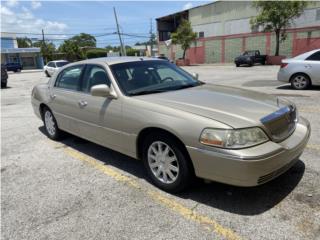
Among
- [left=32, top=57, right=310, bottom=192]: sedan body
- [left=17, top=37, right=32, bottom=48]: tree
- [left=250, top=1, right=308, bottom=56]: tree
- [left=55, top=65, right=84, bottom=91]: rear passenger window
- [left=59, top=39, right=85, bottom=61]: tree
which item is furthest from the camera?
[left=17, top=37, right=32, bottom=48]: tree

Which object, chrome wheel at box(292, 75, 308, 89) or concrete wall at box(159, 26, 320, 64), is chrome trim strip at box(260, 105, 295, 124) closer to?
chrome wheel at box(292, 75, 308, 89)

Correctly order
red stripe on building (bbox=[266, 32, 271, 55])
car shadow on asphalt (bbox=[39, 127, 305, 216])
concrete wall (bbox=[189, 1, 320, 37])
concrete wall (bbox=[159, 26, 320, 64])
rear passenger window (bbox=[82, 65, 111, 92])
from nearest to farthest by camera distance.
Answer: car shadow on asphalt (bbox=[39, 127, 305, 216])
rear passenger window (bbox=[82, 65, 111, 92])
concrete wall (bbox=[159, 26, 320, 64])
red stripe on building (bbox=[266, 32, 271, 55])
concrete wall (bbox=[189, 1, 320, 37])

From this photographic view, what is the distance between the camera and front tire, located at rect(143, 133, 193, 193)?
130 inches

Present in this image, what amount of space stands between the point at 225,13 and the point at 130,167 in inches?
1756

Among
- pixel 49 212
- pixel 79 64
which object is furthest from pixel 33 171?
pixel 79 64

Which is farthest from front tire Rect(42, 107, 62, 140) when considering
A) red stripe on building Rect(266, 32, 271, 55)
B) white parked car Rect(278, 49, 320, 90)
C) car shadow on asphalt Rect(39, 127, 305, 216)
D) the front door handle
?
red stripe on building Rect(266, 32, 271, 55)

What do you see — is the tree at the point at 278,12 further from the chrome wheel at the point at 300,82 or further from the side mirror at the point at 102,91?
the side mirror at the point at 102,91

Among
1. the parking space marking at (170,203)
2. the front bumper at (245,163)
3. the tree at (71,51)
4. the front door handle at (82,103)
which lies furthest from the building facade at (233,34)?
the front bumper at (245,163)

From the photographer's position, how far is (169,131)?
3.28m

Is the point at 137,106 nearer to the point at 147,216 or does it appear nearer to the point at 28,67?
the point at 147,216

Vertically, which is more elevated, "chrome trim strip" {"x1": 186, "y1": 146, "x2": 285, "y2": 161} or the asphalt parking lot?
"chrome trim strip" {"x1": 186, "y1": 146, "x2": 285, "y2": 161}

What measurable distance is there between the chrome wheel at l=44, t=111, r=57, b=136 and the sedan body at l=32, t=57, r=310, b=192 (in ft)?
2.55

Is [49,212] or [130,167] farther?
[130,167]

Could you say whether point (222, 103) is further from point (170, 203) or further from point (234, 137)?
point (170, 203)
